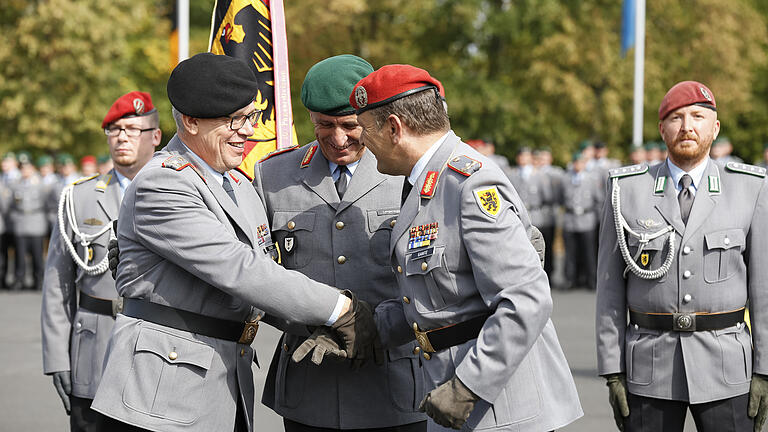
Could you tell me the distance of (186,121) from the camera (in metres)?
3.34

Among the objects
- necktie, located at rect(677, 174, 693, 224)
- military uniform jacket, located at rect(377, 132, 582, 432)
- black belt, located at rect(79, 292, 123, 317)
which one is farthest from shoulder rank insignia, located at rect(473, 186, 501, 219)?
black belt, located at rect(79, 292, 123, 317)

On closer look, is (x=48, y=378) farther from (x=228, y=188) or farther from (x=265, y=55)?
(x=228, y=188)

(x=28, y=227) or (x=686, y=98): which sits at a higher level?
(x=686, y=98)

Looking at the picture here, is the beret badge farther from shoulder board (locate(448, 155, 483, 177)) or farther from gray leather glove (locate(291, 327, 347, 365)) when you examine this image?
gray leather glove (locate(291, 327, 347, 365))

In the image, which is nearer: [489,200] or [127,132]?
[489,200]

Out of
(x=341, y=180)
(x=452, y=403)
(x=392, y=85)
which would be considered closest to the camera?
(x=452, y=403)

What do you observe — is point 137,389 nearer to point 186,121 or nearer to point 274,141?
point 186,121

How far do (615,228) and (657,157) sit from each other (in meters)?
14.5

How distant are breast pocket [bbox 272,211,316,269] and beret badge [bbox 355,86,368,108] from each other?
74 centimetres

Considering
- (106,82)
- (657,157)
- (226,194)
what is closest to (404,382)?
(226,194)

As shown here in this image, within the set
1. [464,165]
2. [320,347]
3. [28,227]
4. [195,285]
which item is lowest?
[28,227]

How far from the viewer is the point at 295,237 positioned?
12.8 ft

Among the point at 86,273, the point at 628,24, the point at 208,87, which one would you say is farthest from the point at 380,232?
the point at 628,24

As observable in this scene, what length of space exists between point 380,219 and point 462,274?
2.86 feet
